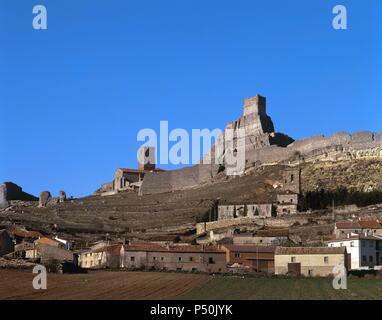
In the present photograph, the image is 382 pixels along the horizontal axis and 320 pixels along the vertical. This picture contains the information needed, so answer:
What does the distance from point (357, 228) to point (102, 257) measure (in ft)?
63.7

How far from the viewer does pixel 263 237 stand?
60.5 metres

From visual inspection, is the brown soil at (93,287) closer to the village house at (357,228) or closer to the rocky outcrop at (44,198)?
the village house at (357,228)

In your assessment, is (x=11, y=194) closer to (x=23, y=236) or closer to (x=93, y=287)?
(x=23, y=236)

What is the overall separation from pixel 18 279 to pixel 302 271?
18.8 metres

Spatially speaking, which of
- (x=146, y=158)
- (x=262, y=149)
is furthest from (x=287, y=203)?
(x=146, y=158)

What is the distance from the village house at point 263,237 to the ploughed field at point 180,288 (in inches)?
724

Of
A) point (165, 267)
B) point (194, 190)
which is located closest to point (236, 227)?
point (165, 267)

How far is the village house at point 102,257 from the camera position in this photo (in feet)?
173

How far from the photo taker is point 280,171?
93.9 m

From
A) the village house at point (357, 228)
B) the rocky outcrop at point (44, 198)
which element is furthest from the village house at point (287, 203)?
the rocky outcrop at point (44, 198)

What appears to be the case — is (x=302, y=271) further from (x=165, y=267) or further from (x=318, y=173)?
(x=318, y=173)

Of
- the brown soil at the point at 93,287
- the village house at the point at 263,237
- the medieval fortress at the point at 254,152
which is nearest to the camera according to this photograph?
the brown soil at the point at 93,287

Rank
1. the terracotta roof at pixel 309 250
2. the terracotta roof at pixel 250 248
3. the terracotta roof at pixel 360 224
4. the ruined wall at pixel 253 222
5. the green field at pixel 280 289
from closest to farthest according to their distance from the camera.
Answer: the green field at pixel 280 289, the terracotta roof at pixel 309 250, the terracotta roof at pixel 250 248, the terracotta roof at pixel 360 224, the ruined wall at pixel 253 222

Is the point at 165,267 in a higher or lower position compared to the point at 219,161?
lower
